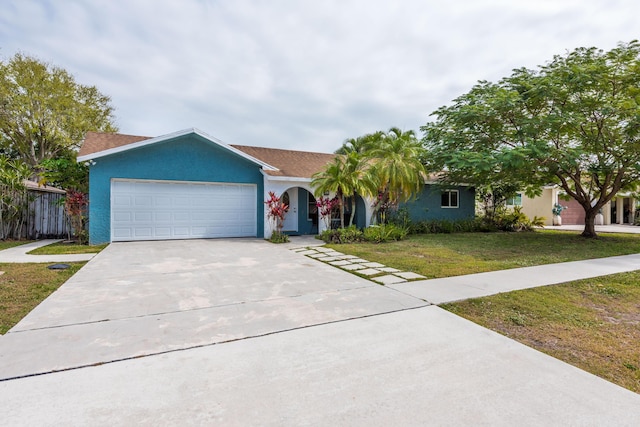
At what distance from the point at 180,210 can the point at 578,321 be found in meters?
11.7

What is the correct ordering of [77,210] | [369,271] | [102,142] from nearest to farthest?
[369,271]
[77,210]
[102,142]

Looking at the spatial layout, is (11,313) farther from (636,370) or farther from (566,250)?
(566,250)

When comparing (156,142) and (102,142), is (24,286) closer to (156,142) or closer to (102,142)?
(156,142)

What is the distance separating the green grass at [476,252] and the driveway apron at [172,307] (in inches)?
84.4

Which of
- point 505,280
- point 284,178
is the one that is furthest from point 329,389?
point 284,178

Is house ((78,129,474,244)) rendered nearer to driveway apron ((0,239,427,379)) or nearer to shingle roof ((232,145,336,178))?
shingle roof ((232,145,336,178))

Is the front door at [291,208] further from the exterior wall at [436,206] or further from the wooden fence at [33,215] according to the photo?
the wooden fence at [33,215]

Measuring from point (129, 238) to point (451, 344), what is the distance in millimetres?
11354

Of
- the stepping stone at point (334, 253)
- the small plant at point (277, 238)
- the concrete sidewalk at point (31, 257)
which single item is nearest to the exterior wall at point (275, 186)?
the small plant at point (277, 238)

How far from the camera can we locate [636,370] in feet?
9.35

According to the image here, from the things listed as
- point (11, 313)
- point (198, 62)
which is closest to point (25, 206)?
point (198, 62)

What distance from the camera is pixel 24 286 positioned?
5289 mm

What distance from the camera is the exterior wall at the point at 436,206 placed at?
15922mm

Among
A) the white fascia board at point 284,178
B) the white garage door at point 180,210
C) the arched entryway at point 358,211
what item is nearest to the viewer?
the white garage door at point 180,210
